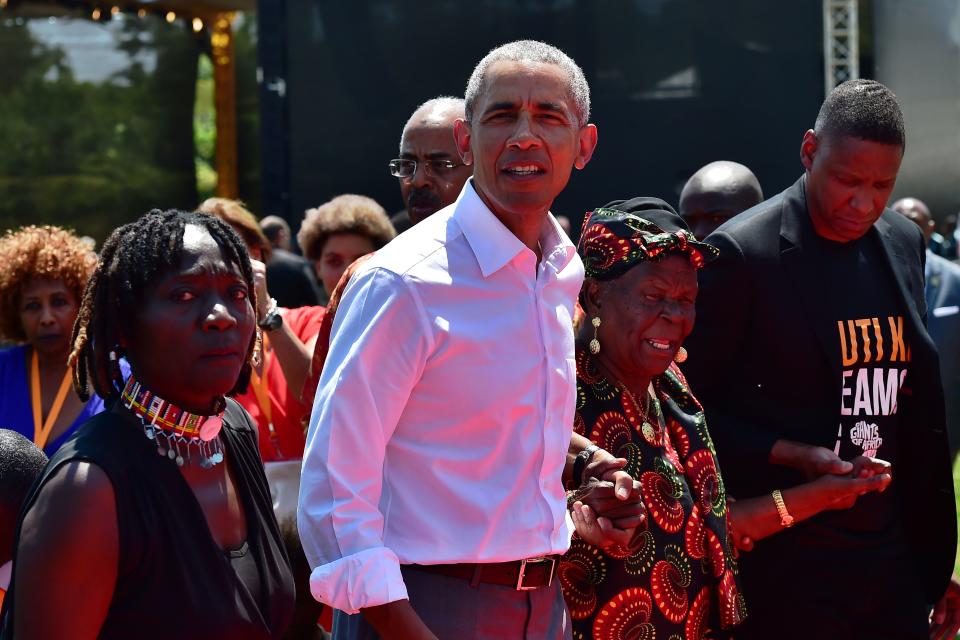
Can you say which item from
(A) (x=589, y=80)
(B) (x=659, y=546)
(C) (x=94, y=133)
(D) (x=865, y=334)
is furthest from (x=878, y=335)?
(C) (x=94, y=133)

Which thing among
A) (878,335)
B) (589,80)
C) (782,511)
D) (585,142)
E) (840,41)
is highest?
(840,41)

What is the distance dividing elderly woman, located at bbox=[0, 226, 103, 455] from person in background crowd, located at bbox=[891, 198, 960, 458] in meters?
3.57

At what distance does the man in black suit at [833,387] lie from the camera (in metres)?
3.71

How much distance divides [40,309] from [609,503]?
2.50 metres

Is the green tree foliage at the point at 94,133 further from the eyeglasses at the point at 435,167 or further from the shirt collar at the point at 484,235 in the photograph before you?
the shirt collar at the point at 484,235

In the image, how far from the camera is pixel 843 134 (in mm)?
3711

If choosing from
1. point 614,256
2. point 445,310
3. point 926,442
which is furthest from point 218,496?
point 926,442

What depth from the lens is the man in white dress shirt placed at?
7.74 feet

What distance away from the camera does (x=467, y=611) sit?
2.54 meters

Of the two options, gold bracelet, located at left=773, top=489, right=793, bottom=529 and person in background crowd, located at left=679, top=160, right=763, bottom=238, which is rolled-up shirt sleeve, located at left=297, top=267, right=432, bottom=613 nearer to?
gold bracelet, located at left=773, top=489, right=793, bottom=529

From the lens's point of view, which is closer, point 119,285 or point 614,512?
point 119,285

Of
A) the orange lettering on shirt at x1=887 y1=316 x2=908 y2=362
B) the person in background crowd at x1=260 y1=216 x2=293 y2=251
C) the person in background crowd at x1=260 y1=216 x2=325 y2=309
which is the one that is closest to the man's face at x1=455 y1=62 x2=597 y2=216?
the orange lettering on shirt at x1=887 y1=316 x2=908 y2=362

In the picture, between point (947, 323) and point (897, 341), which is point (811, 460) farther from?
point (947, 323)

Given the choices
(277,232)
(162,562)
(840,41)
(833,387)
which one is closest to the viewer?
(162,562)
